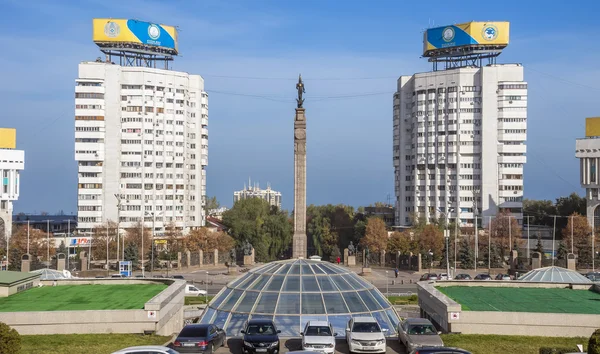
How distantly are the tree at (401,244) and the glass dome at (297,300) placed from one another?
56374mm

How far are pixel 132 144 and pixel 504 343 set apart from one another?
3313 inches

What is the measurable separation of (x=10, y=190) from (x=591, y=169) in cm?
7101

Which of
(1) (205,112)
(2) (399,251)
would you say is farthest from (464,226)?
(1) (205,112)

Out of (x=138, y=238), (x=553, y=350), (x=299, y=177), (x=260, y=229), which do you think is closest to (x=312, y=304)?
(x=553, y=350)

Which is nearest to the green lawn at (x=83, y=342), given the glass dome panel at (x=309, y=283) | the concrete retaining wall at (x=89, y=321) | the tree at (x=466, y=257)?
the concrete retaining wall at (x=89, y=321)

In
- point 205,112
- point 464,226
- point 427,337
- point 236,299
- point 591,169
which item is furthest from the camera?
point 205,112

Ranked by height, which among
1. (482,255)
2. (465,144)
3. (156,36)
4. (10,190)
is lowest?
(482,255)

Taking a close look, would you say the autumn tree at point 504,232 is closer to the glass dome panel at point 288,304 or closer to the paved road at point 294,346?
the glass dome panel at point 288,304

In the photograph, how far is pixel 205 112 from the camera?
368ft

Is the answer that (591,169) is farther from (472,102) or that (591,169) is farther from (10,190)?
(10,190)

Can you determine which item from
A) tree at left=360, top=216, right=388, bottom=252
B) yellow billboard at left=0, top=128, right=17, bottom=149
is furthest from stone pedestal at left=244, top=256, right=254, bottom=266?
yellow billboard at left=0, top=128, right=17, bottom=149

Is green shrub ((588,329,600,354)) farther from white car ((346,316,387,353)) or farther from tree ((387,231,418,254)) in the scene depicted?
tree ((387,231,418,254))

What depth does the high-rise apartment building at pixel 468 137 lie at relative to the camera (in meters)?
107

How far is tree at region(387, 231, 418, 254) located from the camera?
8894 centimetres
